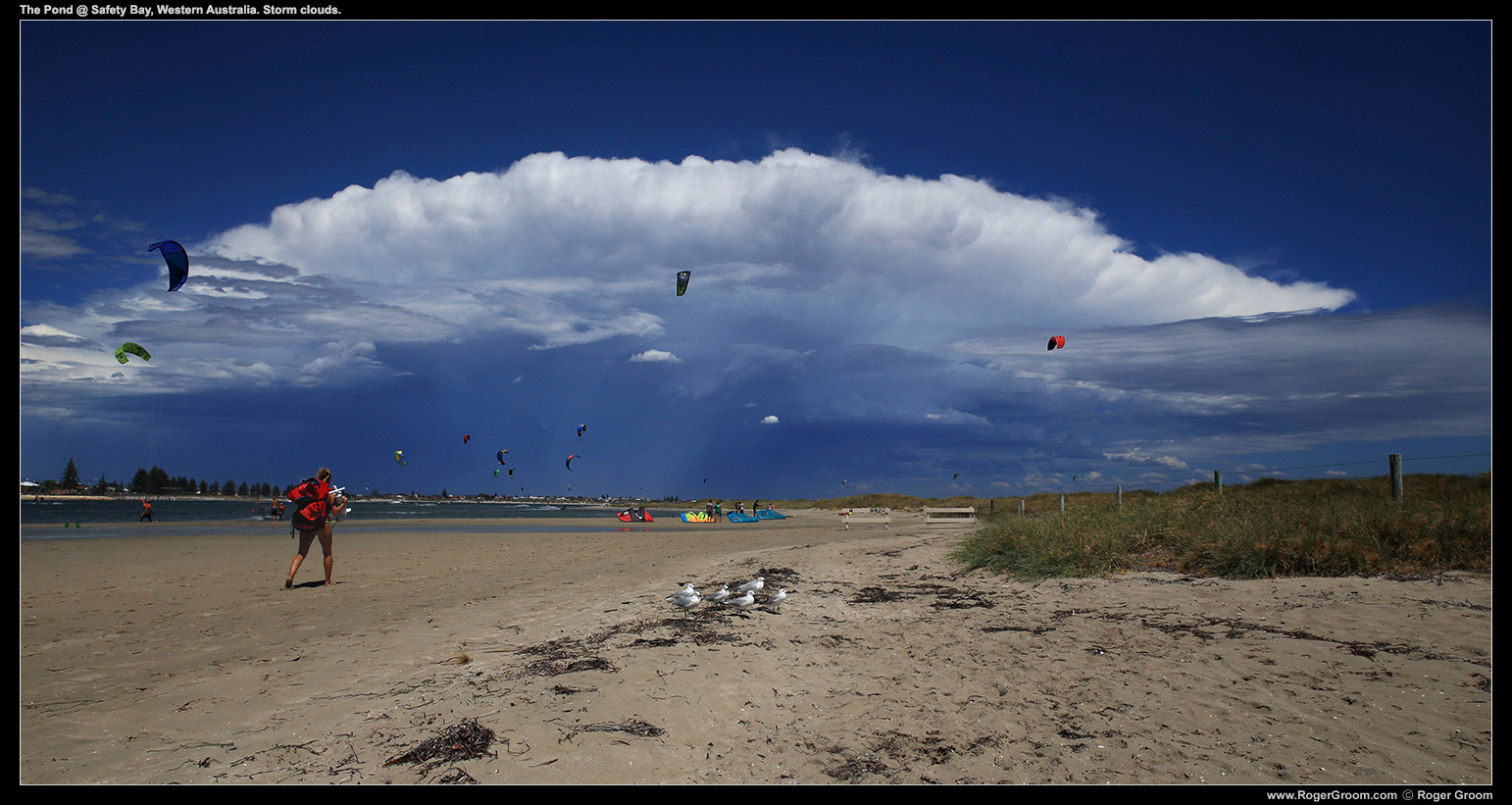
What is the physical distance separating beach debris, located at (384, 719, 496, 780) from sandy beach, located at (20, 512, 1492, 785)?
34mm

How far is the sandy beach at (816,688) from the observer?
4.00 m

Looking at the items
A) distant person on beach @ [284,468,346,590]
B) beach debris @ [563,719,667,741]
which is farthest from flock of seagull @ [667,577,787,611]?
distant person on beach @ [284,468,346,590]

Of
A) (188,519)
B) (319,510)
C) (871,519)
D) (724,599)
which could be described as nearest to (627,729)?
(724,599)

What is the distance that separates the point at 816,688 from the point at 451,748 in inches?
108

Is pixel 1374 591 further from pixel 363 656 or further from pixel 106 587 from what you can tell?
pixel 106 587

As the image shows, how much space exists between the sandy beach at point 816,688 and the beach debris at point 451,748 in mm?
34

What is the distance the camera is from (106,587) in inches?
514

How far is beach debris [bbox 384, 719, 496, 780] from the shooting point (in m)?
4.11

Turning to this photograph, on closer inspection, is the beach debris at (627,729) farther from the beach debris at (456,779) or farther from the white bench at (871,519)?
the white bench at (871,519)

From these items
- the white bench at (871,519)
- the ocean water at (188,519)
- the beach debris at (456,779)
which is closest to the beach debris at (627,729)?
the beach debris at (456,779)
